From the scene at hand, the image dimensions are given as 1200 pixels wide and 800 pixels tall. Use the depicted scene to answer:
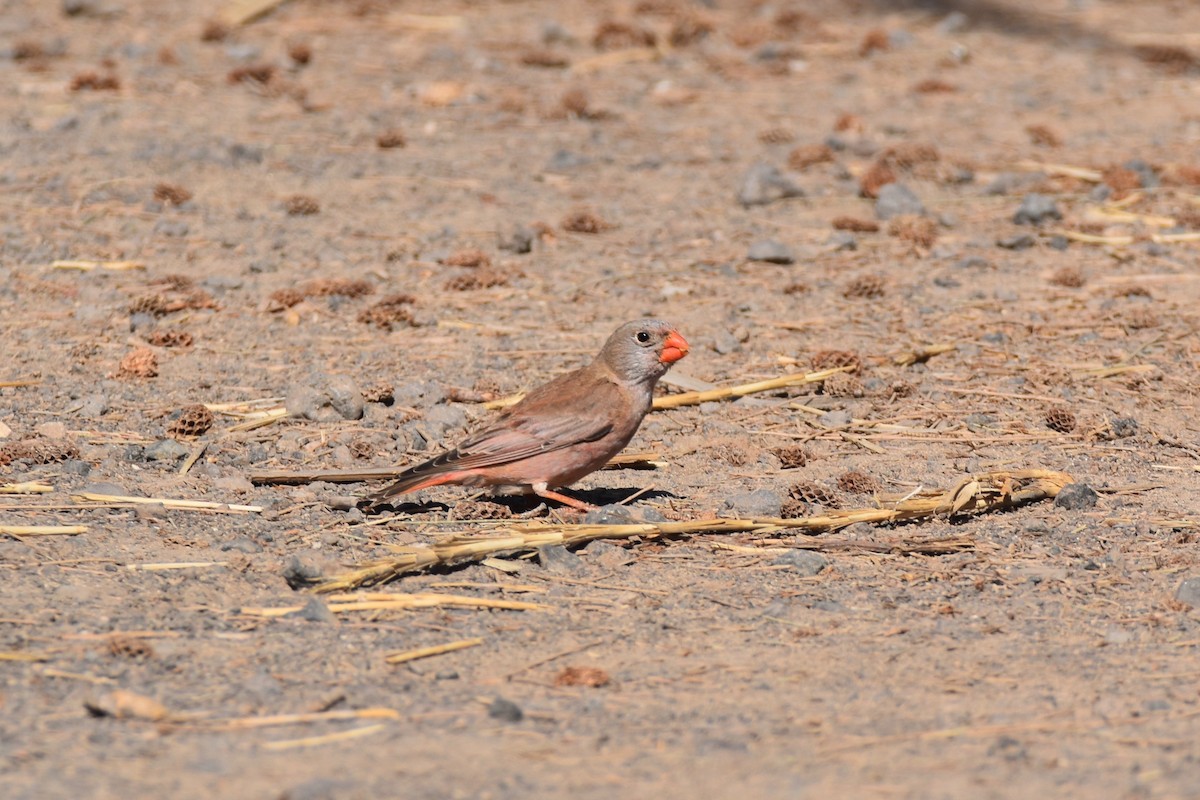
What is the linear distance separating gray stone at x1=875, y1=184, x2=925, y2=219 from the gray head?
377cm

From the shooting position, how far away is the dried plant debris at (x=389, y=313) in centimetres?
848

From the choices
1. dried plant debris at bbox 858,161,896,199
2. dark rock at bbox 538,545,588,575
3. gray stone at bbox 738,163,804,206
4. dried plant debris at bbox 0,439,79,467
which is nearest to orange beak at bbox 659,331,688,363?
dark rock at bbox 538,545,588,575

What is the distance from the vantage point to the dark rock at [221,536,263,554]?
231 inches

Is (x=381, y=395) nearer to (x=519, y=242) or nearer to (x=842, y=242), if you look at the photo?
(x=519, y=242)

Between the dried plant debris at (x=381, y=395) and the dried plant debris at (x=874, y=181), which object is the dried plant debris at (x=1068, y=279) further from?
the dried plant debris at (x=381, y=395)

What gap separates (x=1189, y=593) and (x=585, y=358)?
3482mm

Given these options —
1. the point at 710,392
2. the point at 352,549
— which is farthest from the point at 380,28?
the point at 352,549

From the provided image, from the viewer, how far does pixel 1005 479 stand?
6.50 m

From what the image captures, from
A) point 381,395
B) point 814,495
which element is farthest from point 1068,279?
point 381,395

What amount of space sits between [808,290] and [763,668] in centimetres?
434

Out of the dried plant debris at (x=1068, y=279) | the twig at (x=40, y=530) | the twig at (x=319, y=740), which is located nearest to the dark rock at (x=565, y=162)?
the dried plant debris at (x=1068, y=279)

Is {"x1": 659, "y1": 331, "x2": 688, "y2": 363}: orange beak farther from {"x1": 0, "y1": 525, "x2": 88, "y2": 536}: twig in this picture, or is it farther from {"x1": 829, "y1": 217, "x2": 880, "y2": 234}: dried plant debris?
{"x1": 829, "y1": 217, "x2": 880, "y2": 234}: dried plant debris

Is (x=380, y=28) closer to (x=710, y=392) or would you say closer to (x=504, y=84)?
(x=504, y=84)

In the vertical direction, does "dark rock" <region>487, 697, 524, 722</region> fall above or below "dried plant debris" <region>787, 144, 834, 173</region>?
below
